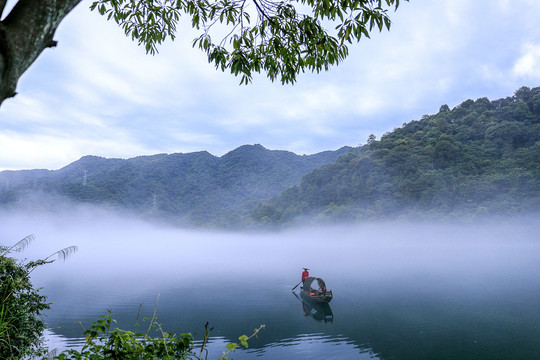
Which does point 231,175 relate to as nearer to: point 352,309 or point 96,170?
point 96,170

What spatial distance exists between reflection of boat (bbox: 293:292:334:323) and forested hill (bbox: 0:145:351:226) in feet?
266

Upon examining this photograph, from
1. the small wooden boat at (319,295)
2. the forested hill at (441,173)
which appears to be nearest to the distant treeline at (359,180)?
the forested hill at (441,173)

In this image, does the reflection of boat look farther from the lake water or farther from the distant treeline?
the distant treeline

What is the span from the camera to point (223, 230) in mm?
104938

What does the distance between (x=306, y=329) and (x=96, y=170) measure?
150 metres

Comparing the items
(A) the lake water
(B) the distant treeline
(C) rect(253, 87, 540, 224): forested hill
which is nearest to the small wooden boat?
(A) the lake water

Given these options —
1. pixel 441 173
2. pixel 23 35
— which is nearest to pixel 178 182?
pixel 441 173

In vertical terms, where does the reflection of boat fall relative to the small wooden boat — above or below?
below

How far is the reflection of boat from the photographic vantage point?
19444 mm

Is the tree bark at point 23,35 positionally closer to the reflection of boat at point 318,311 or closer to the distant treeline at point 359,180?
the reflection of boat at point 318,311

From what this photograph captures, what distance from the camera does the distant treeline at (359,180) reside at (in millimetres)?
65625

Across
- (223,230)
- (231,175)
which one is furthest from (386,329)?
(231,175)

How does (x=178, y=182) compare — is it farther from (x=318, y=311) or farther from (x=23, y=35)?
(x=23, y=35)

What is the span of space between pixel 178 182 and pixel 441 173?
363ft
